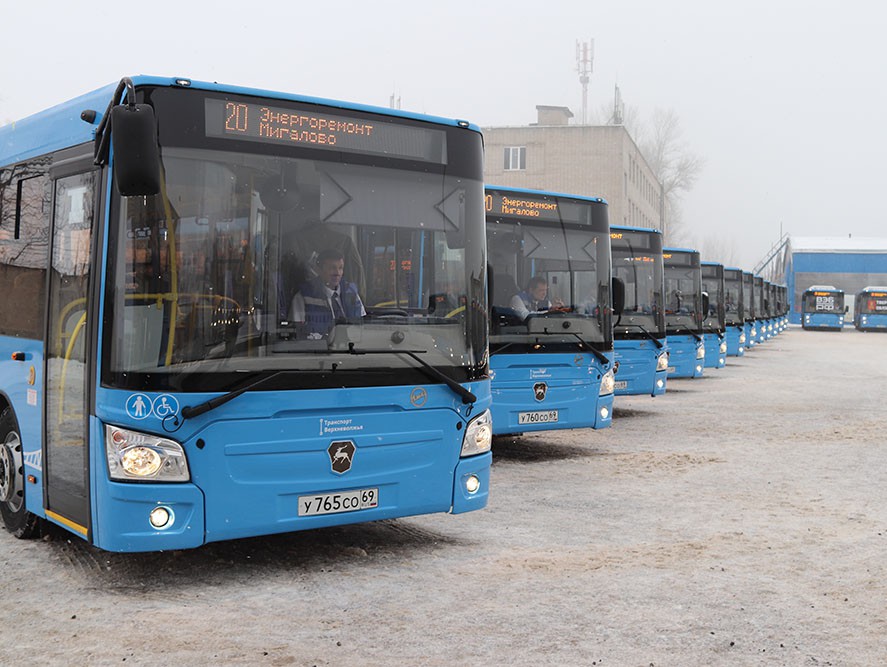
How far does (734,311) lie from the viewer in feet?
116

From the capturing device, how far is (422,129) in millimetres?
7160

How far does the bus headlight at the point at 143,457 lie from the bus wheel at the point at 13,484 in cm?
168

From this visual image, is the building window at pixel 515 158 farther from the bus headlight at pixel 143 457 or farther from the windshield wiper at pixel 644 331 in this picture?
the bus headlight at pixel 143 457

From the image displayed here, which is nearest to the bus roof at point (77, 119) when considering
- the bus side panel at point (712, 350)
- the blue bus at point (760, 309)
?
the bus side panel at point (712, 350)

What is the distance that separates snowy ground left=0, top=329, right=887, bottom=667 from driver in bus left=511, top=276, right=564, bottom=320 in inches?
70.2

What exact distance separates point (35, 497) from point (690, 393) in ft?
56.2

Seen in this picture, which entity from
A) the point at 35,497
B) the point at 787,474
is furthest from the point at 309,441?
the point at 787,474

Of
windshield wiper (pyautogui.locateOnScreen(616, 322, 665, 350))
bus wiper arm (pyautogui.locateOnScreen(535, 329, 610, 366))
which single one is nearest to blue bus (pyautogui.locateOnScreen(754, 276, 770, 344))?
windshield wiper (pyautogui.locateOnScreen(616, 322, 665, 350))

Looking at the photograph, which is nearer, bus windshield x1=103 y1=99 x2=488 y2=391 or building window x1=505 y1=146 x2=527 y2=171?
bus windshield x1=103 y1=99 x2=488 y2=391

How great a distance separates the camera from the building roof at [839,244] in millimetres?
87062

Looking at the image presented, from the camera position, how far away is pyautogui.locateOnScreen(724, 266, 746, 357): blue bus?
35.0 m

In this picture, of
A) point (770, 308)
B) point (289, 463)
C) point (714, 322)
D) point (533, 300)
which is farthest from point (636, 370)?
point (770, 308)

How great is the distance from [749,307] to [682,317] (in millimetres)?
20974

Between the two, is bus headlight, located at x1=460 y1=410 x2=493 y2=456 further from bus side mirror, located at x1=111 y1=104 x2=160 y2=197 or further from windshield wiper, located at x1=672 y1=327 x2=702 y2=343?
windshield wiper, located at x1=672 y1=327 x2=702 y2=343
